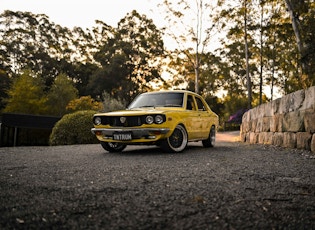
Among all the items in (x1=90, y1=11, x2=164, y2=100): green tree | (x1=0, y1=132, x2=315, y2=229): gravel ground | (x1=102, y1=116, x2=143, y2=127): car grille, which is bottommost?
(x1=0, y1=132, x2=315, y2=229): gravel ground

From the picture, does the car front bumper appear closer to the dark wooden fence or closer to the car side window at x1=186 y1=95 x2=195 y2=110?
the car side window at x1=186 y1=95 x2=195 y2=110

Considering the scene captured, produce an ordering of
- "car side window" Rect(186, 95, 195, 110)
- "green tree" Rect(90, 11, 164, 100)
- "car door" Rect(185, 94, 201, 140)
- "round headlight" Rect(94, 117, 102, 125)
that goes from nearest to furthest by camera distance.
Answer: "round headlight" Rect(94, 117, 102, 125)
"car door" Rect(185, 94, 201, 140)
"car side window" Rect(186, 95, 195, 110)
"green tree" Rect(90, 11, 164, 100)

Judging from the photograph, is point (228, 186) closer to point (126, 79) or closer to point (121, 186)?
point (121, 186)

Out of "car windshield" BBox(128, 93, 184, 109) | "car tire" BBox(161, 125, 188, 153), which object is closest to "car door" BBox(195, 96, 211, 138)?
"car windshield" BBox(128, 93, 184, 109)

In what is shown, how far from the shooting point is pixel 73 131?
1026cm

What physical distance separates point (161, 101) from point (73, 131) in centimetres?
466

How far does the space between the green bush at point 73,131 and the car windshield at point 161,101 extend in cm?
381

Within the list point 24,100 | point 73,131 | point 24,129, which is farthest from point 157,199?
point 24,100

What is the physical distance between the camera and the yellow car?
5.73 meters

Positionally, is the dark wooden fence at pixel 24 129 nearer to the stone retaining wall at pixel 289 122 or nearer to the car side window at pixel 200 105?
the car side window at pixel 200 105

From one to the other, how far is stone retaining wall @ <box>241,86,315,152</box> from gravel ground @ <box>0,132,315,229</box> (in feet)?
7.86

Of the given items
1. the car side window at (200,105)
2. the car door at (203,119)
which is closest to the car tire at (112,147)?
the car door at (203,119)

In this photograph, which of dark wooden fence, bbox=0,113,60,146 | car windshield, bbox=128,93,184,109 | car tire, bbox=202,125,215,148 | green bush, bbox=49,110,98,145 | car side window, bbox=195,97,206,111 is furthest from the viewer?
dark wooden fence, bbox=0,113,60,146

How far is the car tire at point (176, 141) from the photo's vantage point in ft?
19.7
